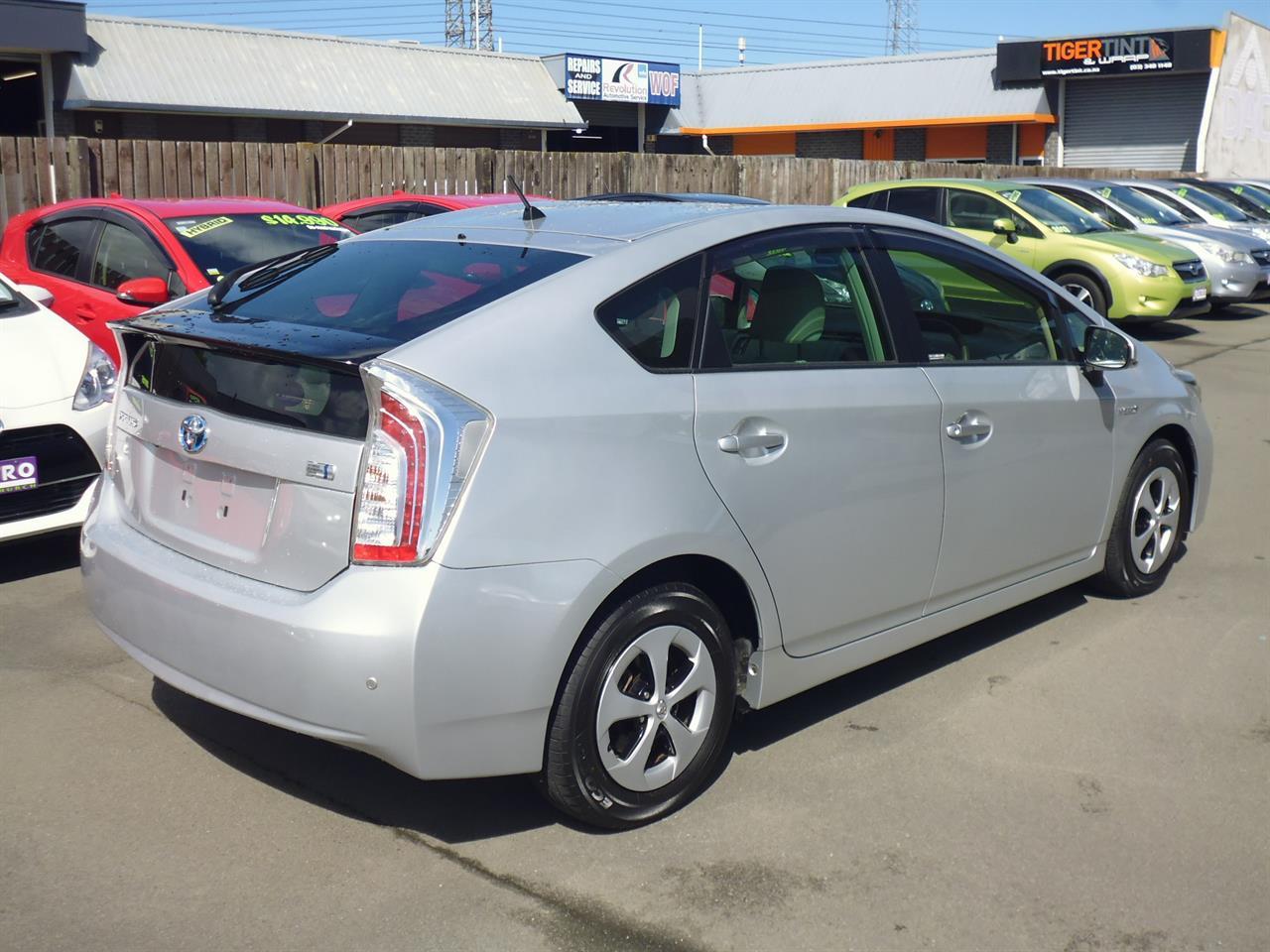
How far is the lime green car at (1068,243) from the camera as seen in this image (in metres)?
14.3

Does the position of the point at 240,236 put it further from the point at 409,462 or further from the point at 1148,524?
the point at 409,462

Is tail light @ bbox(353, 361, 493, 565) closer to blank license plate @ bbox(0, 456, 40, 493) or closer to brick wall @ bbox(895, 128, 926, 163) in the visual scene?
blank license plate @ bbox(0, 456, 40, 493)

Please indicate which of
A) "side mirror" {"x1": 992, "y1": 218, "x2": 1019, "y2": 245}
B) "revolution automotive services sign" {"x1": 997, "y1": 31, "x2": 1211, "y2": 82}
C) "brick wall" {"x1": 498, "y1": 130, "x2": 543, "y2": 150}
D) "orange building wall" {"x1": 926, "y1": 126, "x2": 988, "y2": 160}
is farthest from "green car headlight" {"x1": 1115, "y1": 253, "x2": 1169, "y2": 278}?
"orange building wall" {"x1": 926, "y1": 126, "x2": 988, "y2": 160}

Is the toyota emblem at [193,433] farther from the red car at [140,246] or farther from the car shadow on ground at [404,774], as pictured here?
the red car at [140,246]

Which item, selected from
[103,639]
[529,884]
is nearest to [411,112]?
[103,639]

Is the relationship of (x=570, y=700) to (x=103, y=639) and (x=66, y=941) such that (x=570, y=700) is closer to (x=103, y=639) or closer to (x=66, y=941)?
(x=66, y=941)

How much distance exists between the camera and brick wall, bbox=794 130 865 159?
46406 millimetres

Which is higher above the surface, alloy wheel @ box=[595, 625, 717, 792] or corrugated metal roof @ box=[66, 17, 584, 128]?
corrugated metal roof @ box=[66, 17, 584, 128]

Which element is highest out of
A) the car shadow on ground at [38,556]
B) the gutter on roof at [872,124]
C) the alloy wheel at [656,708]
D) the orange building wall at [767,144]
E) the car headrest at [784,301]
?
the gutter on roof at [872,124]

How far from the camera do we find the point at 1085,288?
577 inches

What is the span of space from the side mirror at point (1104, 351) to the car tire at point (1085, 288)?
9694 millimetres

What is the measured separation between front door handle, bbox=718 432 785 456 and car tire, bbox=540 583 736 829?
0.40 m

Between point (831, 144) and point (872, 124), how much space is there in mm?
2760

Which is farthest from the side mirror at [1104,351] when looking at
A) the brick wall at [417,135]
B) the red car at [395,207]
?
the brick wall at [417,135]
